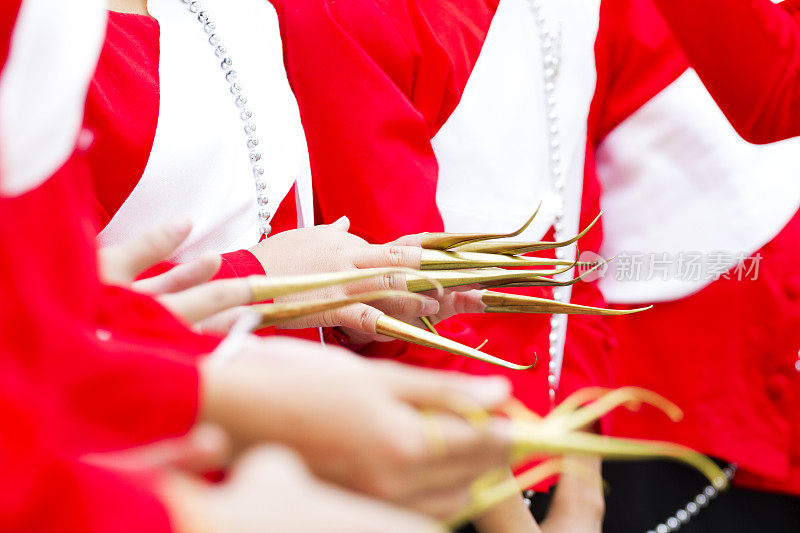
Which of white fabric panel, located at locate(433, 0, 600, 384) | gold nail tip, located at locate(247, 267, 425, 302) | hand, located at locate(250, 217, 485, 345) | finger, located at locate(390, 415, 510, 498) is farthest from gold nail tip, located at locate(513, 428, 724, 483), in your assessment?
white fabric panel, located at locate(433, 0, 600, 384)

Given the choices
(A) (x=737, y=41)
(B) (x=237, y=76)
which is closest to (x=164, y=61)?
(B) (x=237, y=76)

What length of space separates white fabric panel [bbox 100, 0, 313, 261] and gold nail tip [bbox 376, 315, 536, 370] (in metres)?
0.15

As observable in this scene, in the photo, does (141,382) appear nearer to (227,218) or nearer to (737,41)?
(227,218)

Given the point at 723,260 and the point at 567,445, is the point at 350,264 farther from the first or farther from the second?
the point at 723,260

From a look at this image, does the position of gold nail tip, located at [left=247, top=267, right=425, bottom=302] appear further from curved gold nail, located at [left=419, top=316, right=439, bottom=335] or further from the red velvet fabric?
the red velvet fabric

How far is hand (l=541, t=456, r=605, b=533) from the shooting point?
68cm

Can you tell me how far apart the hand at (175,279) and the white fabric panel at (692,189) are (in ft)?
1.70

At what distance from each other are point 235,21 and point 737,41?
1.40 ft

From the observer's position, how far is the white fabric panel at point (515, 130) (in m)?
0.72

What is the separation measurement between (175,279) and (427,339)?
0.15 meters

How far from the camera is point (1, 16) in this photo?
310mm

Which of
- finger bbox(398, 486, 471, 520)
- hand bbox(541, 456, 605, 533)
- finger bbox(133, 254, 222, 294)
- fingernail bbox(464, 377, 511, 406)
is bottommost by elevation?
hand bbox(541, 456, 605, 533)

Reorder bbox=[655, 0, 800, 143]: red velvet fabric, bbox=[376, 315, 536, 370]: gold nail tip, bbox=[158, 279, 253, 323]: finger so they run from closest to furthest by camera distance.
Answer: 1. bbox=[158, 279, 253, 323]: finger
2. bbox=[376, 315, 536, 370]: gold nail tip
3. bbox=[655, 0, 800, 143]: red velvet fabric

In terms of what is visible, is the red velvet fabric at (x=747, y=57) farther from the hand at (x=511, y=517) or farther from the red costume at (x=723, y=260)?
the hand at (x=511, y=517)
